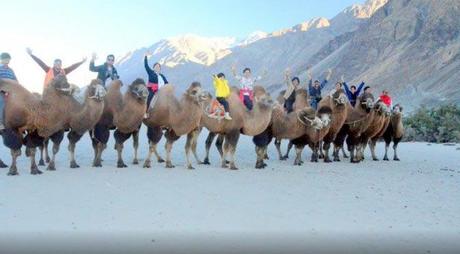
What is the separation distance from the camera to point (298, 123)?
14727 mm

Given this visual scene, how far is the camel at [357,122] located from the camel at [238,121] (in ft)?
10.1

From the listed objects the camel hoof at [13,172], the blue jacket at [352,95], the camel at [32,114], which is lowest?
the camel hoof at [13,172]

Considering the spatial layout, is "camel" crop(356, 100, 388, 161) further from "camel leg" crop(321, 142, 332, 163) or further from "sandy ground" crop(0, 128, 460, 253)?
"sandy ground" crop(0, 128, 460, 253)

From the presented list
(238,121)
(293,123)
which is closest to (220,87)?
(238,121)

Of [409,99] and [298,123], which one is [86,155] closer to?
[298,123]

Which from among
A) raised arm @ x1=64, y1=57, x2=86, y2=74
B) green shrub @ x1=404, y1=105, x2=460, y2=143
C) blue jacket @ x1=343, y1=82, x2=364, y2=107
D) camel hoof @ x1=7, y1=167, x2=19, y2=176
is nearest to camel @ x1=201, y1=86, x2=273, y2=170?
raised arm @ x1=64, y1=57, x2=86, y2=74

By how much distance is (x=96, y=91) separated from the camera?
12.4 m

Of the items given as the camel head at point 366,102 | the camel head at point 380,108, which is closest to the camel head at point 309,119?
the camel head at point 366,102

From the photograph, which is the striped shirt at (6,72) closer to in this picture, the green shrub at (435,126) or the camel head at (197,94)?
the camel head at (197,94)

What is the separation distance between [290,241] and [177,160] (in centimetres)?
867

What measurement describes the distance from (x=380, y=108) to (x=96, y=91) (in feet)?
25.1

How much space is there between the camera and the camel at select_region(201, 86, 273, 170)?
13344mm

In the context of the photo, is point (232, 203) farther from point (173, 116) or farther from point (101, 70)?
point (101, 70)

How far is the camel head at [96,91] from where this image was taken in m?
12.3
